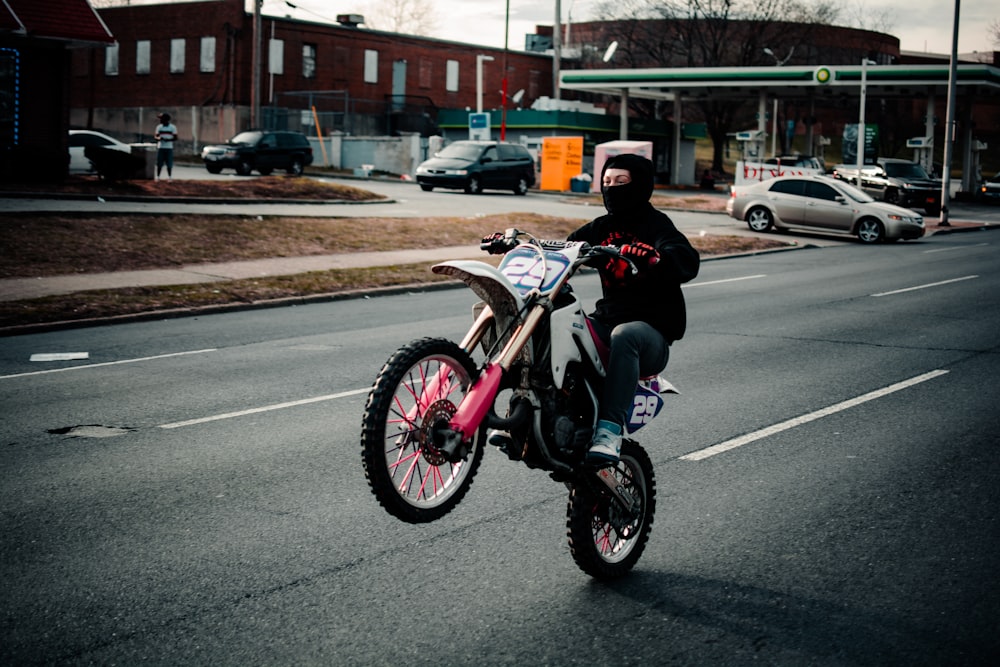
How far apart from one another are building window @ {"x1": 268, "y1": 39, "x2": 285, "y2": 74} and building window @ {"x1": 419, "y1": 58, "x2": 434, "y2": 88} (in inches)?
408

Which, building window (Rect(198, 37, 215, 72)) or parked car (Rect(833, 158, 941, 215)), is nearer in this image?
parked car (Rect(833, 158, 941, 215))

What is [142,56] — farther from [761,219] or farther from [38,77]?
[761,219]

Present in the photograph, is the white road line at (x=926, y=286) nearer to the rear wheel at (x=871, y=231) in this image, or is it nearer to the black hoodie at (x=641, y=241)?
the rear wheel at (x=871, y=231)

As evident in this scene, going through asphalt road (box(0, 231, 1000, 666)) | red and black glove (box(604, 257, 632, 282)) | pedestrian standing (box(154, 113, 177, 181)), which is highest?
pedestrian standing (box(154, 113, 177, 181))

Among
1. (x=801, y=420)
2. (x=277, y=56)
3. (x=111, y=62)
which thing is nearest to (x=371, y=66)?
(x=277, y=56)

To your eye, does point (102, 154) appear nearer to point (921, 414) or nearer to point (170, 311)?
point (170, 311)

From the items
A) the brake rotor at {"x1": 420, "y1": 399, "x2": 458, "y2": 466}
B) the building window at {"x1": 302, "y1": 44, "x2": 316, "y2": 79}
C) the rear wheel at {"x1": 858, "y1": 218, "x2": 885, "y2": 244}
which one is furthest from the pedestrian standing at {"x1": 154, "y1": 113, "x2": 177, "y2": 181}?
the building window at {"x1": 302, "y1": 44, "x2": 316, "y2": 79}

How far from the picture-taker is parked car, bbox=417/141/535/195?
128ft

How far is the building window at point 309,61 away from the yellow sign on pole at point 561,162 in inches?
859

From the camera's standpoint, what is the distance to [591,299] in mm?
15602

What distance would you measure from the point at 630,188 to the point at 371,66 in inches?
2546

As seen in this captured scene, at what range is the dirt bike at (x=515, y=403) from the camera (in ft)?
14.0

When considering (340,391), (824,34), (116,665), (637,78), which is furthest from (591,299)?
(824,34)

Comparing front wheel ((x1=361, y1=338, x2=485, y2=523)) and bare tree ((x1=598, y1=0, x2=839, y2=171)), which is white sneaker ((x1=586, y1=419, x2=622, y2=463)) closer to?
front wheel ((x1=361, y1=338, x2=485, y2=523))
